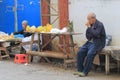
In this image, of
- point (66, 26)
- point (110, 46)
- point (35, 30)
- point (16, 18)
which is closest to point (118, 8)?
point (110, 46)

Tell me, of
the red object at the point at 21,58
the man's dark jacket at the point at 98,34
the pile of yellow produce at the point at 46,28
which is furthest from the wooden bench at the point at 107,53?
the red object at the point at 21,58

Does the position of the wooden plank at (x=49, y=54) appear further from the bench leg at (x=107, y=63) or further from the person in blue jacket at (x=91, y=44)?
the bench leg at (x=107, y=63)

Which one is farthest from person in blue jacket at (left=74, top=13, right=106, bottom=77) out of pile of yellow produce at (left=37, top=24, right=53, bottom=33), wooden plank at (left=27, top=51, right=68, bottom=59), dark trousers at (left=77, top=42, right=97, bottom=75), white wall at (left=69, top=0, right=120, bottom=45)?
pile of yellow produce at (left=37, top=24, right=53, bottom=33)

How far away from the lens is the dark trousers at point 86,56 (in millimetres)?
9781

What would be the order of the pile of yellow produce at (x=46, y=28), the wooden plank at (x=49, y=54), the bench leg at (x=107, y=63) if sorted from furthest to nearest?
the pile of yellow produce at (x=46, y=28) → the wooden plank at (x=49, y=54) → the bench leg at (x=107, y=63)

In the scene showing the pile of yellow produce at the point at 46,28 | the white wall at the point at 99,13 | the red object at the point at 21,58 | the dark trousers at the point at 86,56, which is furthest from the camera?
the red object at the point at 21,58

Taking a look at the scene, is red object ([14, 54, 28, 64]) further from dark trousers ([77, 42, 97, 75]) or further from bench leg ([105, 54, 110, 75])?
bench leg ([105, 54, 110, 75])

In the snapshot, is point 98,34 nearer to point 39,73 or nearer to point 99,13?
point 99,13

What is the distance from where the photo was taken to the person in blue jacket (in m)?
9.80

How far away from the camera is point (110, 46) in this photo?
10461 mm

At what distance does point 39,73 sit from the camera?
1051cm

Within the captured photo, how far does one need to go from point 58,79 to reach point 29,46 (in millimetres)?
2946

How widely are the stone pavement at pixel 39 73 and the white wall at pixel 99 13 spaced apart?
1162 mm

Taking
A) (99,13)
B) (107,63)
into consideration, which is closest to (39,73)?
(107,63)
